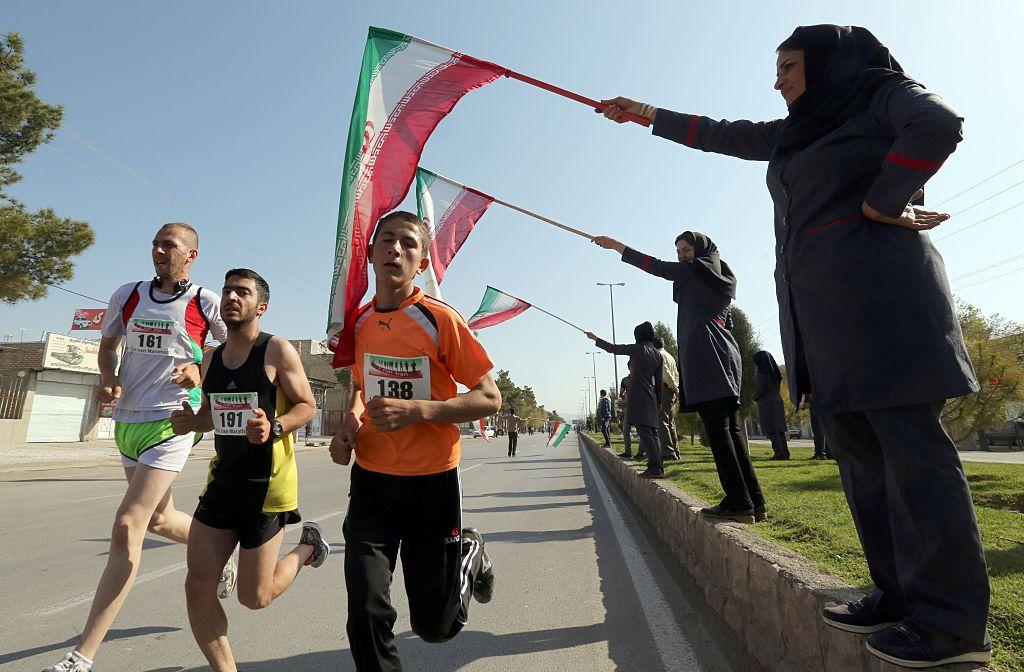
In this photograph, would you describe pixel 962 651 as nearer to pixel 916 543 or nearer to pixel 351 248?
pixel 916 543

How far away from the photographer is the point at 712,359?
4.32m

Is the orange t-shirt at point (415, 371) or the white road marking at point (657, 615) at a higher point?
the orange t-shirt at point (415, 371)

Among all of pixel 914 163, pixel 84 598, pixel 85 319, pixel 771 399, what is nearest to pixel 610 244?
pixel 914 163

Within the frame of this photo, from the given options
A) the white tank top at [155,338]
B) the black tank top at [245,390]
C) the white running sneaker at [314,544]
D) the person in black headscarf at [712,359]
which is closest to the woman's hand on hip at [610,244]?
the person in black headscarf at [712,359]

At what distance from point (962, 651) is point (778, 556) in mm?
1236

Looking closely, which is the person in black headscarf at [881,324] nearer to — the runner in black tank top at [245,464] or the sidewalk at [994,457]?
the runner in black tank top at [245,464]

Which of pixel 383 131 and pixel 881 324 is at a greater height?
pixel 383 131

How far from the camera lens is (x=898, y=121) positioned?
1.97 m

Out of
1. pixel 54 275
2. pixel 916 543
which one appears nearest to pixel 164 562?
pixel 916 543

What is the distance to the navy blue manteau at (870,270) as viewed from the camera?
1876 mm

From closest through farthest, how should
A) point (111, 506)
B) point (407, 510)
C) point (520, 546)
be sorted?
1. point (407, 510)
2. point (520, 546)
3. point (111, 506)

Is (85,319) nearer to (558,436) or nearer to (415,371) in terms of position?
(558,436)

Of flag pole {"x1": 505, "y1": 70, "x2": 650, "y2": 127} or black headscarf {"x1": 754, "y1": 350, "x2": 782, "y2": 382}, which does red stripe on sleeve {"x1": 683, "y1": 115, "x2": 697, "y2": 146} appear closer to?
flag pole {"x1": 505, "y1": 70, "x2": 650, "y2": 127}

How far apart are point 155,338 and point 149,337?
36 mm
